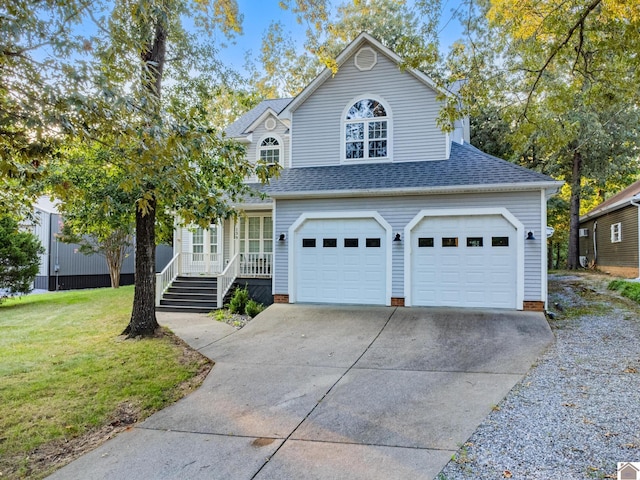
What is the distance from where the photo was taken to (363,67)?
12.1 metres

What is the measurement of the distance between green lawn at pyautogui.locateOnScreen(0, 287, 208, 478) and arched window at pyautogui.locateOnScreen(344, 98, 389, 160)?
23.8 ft

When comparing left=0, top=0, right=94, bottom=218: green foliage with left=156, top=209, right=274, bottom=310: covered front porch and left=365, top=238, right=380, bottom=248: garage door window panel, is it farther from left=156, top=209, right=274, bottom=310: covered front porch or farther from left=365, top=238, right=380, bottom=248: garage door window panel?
left=156, top=209, right=274, bottom=310: covered front porch

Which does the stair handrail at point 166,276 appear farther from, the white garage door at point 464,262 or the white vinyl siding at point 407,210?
the white garage door at point 464,262

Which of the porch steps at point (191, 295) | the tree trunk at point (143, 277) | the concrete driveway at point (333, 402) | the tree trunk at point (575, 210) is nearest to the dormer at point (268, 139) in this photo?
the porch steps at point (191, 295)

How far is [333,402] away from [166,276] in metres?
9.84

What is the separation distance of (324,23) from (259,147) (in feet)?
22.0

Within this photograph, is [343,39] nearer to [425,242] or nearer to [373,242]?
[373,242]

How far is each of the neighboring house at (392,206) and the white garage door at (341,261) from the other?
0.09ft

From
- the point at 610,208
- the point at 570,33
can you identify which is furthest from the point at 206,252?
the point at 610,208

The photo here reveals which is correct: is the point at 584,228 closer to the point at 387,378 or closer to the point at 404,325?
the point at 404,325

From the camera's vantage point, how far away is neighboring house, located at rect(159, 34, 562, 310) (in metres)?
10.1

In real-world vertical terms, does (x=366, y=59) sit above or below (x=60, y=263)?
above

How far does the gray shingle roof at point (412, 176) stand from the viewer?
401 inches

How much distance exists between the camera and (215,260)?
1479 centimetres
